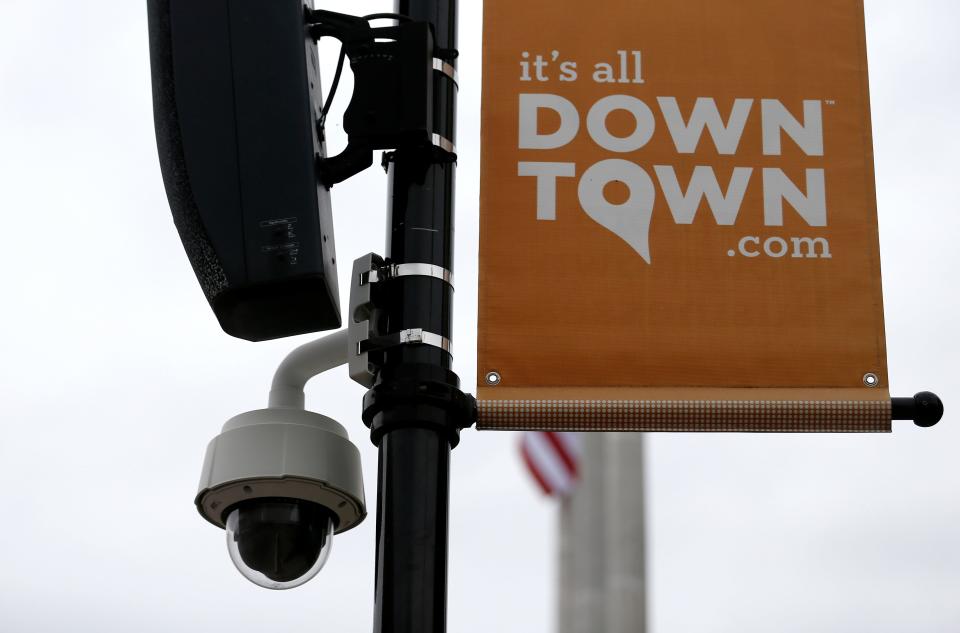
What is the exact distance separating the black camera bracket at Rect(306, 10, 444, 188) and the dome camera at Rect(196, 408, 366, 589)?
580 millimetres

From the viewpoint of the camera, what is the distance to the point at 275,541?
3.24 meters

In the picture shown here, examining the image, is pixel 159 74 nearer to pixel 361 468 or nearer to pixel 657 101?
pixel 361 468

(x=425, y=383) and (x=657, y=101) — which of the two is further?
(x=657, y=101)

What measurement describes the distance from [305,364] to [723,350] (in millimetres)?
1045

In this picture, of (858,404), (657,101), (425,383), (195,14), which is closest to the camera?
(425,383)

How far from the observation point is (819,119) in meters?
3.98

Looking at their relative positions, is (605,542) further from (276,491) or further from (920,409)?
(276,491)

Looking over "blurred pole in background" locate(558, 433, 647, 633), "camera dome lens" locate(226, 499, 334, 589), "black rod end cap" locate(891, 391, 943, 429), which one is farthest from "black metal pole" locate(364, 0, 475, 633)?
"black rod end cap" locate(891, 391, 943, 429)

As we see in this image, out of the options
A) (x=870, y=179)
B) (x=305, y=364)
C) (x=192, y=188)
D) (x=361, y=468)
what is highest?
(x=870, y=179)

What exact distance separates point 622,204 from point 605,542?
0.93 meters

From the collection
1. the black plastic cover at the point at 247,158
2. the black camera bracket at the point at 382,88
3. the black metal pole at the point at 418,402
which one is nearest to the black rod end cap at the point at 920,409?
the black metal pole at the point at 418,402

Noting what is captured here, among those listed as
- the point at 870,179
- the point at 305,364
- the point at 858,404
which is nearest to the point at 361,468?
the point at 305,364

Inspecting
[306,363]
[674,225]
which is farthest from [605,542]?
[306,363]

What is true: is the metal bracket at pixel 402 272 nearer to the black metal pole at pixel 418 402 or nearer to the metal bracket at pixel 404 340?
the black metal pole at pixel 418 402
